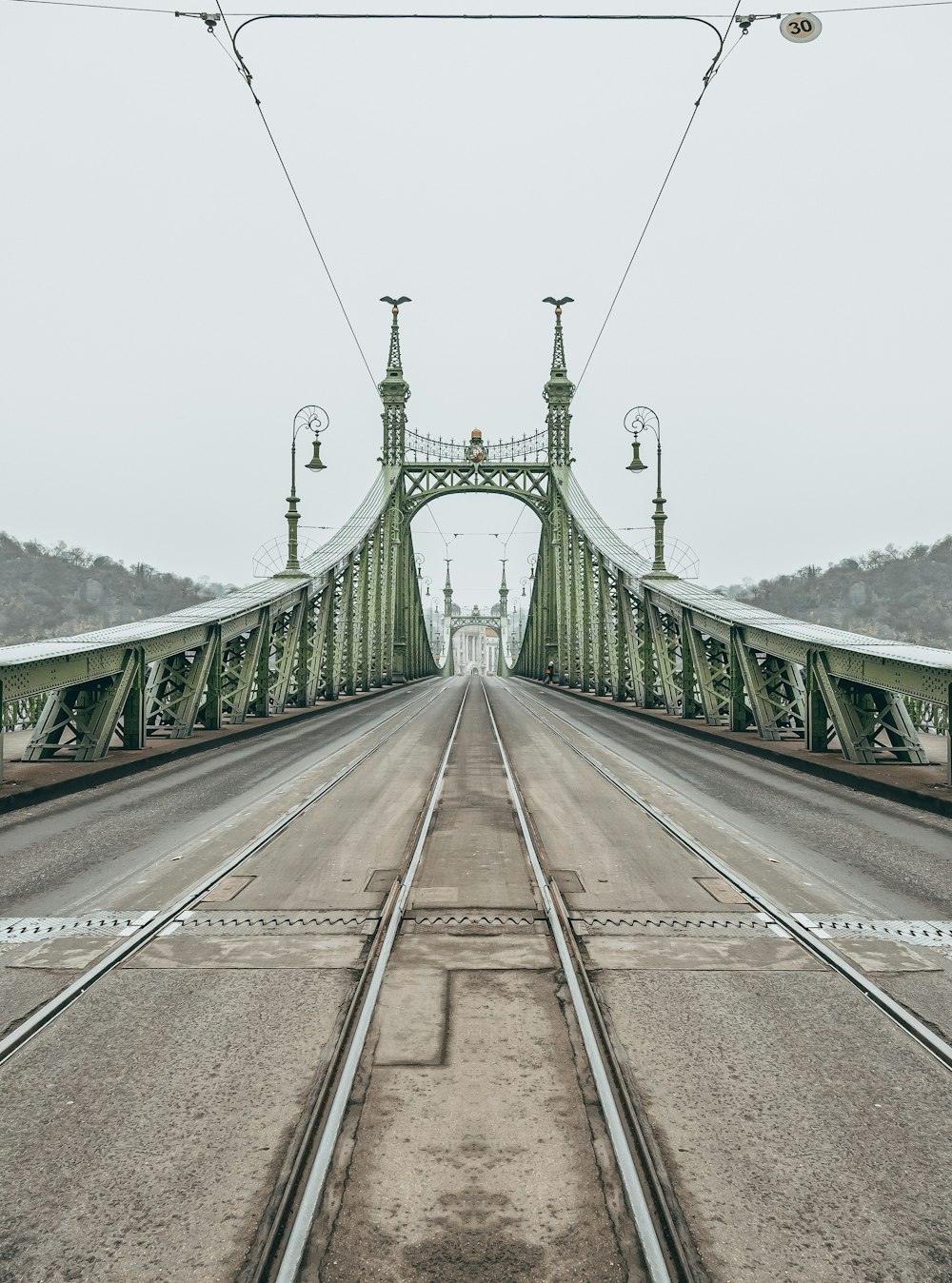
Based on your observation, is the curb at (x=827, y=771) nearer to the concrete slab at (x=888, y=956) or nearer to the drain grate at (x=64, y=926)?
the concrete slab at (x=888, y=956)

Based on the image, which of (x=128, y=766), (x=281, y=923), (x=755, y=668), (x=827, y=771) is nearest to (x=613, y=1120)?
(x=281, y=923)

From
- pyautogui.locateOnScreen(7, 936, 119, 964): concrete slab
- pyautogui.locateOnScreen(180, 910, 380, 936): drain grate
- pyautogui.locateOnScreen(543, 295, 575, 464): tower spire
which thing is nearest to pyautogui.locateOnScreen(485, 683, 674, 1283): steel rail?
pyautogui.locateOnScreen(180, 910, 380, 936): drain grate

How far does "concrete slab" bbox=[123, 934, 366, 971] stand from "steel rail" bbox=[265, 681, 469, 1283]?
0.72ft

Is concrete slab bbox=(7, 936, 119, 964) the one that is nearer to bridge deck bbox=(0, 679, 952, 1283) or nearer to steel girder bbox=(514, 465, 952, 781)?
bridge deck bbox=(0, 679, 952, 1283)

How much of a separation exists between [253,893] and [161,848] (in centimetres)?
182

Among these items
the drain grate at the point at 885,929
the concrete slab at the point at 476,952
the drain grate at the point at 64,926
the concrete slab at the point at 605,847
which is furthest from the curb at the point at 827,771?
the drain grate at the point at 64,926

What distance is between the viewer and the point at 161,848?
719 centimetres

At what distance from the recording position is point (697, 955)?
15.3ft

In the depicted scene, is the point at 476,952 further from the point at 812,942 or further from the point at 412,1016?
the point at 812,942

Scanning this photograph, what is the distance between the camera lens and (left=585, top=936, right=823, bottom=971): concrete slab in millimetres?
4488

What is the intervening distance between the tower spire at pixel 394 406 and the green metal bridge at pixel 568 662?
16.1ft

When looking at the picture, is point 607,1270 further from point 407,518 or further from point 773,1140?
point 407,518

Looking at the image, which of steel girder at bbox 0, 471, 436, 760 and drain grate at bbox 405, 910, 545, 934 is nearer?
drain grate at bbox 405, 910, 545, 934

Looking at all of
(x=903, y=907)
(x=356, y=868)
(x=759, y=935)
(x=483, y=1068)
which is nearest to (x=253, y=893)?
(x=356, y=868)
